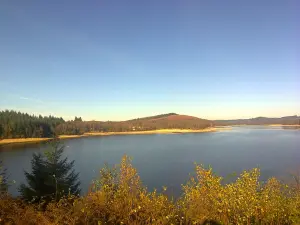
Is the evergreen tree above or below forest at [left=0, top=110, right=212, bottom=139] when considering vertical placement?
below

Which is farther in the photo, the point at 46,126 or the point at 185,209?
the point at 46,126

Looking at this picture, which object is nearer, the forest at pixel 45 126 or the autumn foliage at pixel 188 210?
the autumn foliage at pixel 188 210

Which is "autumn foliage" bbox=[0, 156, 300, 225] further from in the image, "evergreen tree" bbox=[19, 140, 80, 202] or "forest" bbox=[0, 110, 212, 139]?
"forest" bbox=[0, 110, 212, 139]

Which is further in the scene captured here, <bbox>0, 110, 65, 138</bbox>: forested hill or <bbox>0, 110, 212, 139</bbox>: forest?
<bbox>0, 110, 212, 139</bbox>: forest

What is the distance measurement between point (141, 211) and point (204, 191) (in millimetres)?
1320

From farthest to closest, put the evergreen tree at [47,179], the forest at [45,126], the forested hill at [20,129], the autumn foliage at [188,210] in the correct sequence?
the forest at [45,126]
the forested hill at [20,129]
the evergreen tree at [47,179]
the autumn foliage at [188,210]

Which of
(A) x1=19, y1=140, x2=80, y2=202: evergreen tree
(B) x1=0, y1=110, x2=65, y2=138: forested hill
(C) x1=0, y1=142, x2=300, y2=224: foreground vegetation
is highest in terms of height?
(B) x1=0, y1=110, x2=65, y2=138: forested hill

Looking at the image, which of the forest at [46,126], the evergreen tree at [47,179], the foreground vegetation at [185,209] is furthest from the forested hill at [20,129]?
the foreground vegetation at [185,209]

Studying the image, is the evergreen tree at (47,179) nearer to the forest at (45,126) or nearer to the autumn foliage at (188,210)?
the autumn foliage at (188,210)

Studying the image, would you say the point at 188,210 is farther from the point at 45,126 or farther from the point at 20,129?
the point at 45,126

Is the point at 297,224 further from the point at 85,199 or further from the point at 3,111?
the point at 3,111

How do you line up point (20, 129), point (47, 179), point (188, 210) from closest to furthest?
point (188, 210)
point (47, 179)
point (20, 129)

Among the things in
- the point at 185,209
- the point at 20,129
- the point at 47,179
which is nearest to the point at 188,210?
the point at 185,209

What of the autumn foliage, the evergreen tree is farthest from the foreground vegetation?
the evergreen tree
